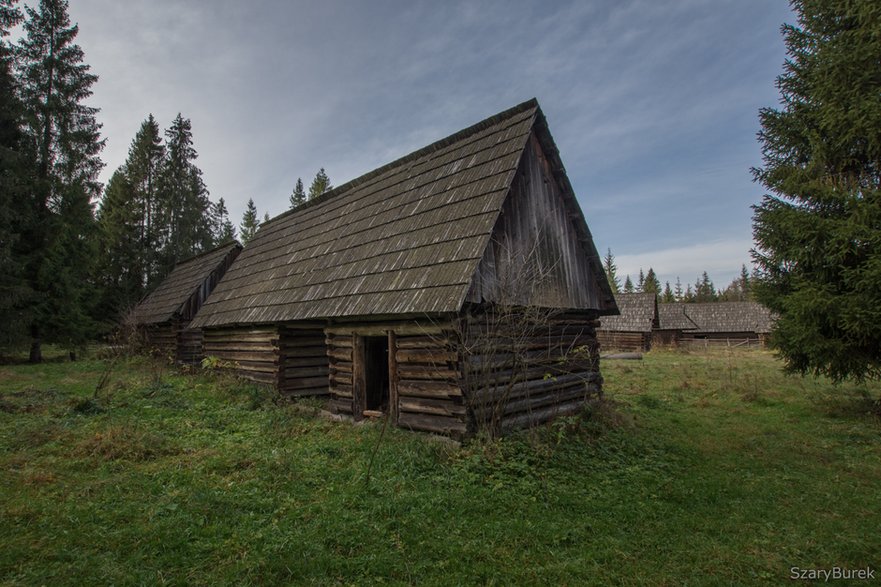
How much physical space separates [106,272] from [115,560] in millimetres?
34751

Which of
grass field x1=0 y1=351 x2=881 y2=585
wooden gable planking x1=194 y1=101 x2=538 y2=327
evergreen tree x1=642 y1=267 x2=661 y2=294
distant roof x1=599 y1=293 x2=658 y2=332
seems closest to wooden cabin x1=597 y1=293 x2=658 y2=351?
distant roof x1=599 y1=293 x2=658 y2=332

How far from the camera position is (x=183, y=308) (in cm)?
2002

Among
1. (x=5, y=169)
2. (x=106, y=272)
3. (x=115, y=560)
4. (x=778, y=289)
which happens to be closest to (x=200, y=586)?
(x=115, y=560)

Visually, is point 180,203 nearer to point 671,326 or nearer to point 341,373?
point 341,373

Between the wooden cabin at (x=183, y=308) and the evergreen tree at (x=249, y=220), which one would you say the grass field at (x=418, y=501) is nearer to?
the wooden cabin at (x=183, y=308)

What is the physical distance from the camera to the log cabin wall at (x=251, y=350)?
38.4 ft

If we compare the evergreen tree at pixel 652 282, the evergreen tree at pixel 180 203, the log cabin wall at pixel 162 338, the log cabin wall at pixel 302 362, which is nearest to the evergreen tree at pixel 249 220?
the evergreen tree at pixel 180 203

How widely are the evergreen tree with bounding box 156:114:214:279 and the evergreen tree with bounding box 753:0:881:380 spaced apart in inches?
1384

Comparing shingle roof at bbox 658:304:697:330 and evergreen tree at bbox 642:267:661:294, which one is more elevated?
evergreen tree at bbox 642:267:661:294

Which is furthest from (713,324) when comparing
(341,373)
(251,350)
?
(251,350)

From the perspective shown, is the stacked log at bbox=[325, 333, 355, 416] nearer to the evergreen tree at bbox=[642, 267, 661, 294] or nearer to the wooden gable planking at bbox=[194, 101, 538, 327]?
the wooden gable planking at bbox=[194, 101, 538, 327]

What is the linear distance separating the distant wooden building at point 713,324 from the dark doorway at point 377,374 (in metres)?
34.0

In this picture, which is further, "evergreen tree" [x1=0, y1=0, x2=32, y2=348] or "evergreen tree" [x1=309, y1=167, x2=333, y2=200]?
"evergreen tree" [x1=309, y1=167, x2=333, y2=200]

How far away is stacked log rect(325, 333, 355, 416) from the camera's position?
30.6ft
